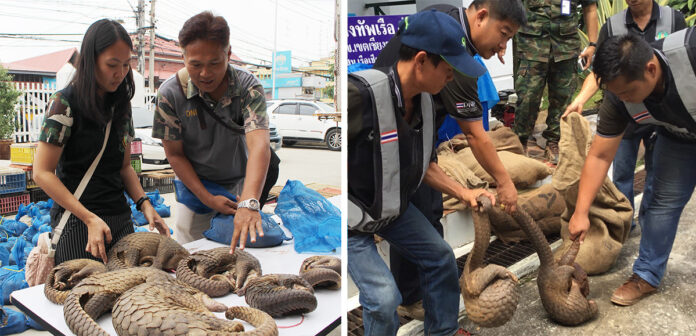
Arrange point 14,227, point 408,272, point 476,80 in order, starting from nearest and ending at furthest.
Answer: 1. point 476,80
2. point 408,272
3. point 14,227

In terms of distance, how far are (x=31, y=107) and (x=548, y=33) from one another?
187cm

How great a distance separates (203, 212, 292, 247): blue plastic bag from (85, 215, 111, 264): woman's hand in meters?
0.37

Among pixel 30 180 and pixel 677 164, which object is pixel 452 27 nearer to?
pixel 677 164

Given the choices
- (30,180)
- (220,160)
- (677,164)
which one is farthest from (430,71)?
(30,180)

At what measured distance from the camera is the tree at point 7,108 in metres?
1.83

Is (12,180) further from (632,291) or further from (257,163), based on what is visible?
(632,291)

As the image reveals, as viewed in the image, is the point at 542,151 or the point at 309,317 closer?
the point at 309,317

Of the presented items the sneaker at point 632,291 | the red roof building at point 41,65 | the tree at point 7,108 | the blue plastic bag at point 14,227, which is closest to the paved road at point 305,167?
the red roof building at point 41,65

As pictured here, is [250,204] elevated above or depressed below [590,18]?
below

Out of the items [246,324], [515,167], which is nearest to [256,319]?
[246,324]

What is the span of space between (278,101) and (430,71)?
632 millimetres

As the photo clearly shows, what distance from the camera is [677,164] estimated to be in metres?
1.87

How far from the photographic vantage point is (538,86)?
6.39 feet

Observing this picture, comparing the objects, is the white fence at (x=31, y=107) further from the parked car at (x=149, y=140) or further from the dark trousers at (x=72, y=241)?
the dark trousers at (x=72, y=241)
